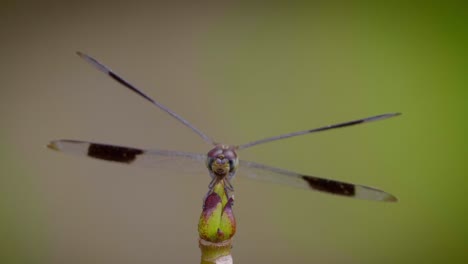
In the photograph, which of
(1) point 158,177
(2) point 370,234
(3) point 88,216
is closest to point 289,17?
(1) point 158,177

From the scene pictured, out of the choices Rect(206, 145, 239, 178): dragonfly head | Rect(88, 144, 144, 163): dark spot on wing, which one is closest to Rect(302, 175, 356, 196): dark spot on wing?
Rect(206, 145, 239, 178): dragonfly head

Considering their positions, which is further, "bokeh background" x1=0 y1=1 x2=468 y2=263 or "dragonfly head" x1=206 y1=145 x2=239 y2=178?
"bokeh background" x1=0 y1=1 x2=468 y2=263

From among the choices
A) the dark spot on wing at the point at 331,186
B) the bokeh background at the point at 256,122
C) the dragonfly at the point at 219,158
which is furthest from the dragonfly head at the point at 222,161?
the bokeh background at the point at 256,122

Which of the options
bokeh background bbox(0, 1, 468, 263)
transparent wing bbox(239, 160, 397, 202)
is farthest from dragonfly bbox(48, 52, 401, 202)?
bokeh background bbox(0, 1, 468, 263)

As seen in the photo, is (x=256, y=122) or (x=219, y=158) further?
(x=256, y=122)

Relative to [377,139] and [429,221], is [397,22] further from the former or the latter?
[429,221]

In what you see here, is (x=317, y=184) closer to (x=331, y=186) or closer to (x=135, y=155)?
(x=331, y=186)

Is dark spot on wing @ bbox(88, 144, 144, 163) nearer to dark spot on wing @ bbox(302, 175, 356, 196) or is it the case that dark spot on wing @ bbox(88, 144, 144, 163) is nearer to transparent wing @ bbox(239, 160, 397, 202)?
transparent wing @ bbox(239, 160, 397, 202)

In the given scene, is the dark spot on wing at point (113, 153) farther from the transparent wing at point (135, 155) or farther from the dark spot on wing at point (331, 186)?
the dark spot on wing at point (331, 186)

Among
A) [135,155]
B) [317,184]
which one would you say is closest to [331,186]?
[317,184]
